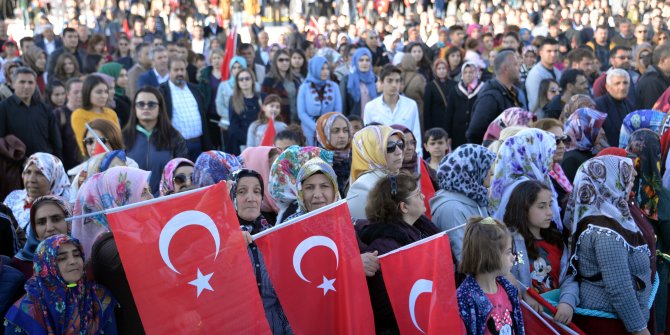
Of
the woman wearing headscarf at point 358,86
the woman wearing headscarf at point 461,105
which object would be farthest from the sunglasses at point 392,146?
the woman wearing headscarf at point 358,86

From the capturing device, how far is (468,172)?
18.7 feet

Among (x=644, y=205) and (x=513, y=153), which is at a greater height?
(x=513, y=153)

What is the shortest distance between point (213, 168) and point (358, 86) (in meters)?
7.04

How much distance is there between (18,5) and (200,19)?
15.8 ft

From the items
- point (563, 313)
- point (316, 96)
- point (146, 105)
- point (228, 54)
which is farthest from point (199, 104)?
point (563, 313)

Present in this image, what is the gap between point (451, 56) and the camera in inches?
582

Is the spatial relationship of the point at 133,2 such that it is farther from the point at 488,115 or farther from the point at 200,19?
the point at 488,115

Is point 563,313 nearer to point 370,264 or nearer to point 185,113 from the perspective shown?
point 370,264

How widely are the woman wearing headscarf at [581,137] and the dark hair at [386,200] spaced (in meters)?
2.94

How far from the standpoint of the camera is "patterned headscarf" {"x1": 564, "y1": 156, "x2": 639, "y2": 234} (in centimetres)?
550

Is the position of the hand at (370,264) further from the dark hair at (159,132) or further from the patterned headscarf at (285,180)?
the dark hair at (159,132)

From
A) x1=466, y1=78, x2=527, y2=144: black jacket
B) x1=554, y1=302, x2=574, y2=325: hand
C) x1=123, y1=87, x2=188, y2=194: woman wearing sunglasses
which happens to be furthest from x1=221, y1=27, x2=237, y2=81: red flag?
x1=554, y1=302, x2=574, y2=325: hand

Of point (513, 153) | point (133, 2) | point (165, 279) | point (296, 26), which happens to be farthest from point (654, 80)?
point (133, 2)

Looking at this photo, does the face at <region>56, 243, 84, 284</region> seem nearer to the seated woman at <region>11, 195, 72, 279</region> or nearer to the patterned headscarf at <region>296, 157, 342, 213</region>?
the seated woman at <region>11, 195, 72, 279</region>
